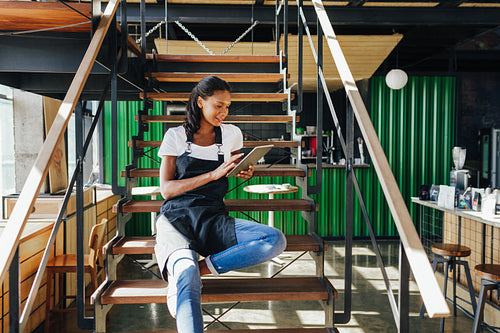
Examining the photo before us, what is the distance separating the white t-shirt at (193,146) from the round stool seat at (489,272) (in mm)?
2196

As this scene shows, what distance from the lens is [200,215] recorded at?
76.0 inches

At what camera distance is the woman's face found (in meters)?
2.11

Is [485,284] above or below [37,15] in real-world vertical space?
below

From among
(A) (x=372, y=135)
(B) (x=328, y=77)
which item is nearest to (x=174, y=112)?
(B) (x=328, y=77)

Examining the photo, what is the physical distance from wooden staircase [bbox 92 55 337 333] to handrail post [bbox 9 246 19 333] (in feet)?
1.37

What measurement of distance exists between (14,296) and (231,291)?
0.96 meters

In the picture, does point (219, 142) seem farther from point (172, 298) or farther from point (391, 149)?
point (391, 149)

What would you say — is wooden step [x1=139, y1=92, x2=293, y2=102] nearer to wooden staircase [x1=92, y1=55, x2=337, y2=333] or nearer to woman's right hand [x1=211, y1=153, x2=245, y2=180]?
wooden staircase [x1=92, y1=55, x2=337, y2=333]

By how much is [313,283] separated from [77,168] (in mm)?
1371

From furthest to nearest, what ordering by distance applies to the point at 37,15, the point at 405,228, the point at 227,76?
1. the point at 227,76
2. the point at 37,15
3. the point at 405,228

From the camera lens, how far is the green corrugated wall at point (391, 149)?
6906mm

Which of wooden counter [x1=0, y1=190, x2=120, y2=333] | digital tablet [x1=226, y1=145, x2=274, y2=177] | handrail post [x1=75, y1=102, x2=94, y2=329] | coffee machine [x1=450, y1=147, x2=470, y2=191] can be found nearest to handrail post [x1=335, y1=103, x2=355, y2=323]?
digital tablet [x1=226, y1=145, x2=274, y2=177]

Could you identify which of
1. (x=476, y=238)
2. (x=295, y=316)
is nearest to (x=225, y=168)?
(x=295, y=316)

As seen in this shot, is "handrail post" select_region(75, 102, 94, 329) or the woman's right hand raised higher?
A: the woman's right hand
